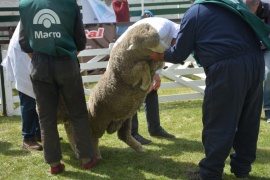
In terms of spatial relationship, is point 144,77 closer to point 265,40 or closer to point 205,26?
point 205,26

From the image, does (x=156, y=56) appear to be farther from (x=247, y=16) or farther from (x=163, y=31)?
(x=247, y=16)

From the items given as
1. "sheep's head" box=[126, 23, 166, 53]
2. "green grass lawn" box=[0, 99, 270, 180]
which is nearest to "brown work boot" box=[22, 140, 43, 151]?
"green grass lawn" box=[0, 99, 270, 180]

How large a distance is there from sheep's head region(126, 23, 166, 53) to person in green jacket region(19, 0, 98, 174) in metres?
0.55

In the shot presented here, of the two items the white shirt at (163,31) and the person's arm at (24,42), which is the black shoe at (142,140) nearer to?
the white shirt at (163,31)

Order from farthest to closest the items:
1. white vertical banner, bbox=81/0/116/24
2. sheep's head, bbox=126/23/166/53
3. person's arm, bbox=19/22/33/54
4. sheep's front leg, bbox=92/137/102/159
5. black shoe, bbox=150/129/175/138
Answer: white vertical banner, bbox=81/0/116/24 < black shoe, bbox=150/129/175/138 < sheep's front leg, bbox=92/137/102/159 < person's arm, bbox=19/22/33/54 < sheep's head, bbox=126/23/166/53

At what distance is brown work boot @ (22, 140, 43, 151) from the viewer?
15.0ft

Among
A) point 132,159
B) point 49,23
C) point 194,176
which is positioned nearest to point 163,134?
point 132,159

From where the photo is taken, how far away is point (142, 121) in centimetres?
587

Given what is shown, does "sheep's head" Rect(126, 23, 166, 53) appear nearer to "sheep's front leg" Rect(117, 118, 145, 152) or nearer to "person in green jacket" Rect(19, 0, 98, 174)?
"person in green jacket" Rect(19, 0, 98, 174)

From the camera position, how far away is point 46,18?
334 cm

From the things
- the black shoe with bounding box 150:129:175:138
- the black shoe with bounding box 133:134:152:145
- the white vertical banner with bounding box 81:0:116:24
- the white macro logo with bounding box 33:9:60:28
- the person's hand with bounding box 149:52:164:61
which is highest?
the white macro logo with bounding box 33:9:60:28

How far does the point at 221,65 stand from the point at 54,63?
1.53m

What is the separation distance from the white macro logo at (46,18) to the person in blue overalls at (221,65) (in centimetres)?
106

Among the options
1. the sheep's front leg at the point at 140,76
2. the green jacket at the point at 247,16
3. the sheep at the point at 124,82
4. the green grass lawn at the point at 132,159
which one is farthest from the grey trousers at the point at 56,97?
the green jacket at the point at 247,16
